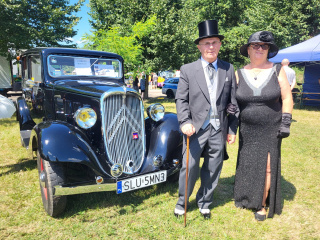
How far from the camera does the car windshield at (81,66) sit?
12.6ft

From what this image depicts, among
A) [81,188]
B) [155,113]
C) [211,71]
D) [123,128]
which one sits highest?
[211,71]

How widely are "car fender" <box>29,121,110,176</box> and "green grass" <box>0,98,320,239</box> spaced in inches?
24.6

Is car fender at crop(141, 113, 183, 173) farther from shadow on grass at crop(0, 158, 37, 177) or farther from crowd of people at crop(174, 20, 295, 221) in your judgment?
shadow on grass at crop(0, 158, 37, 177)

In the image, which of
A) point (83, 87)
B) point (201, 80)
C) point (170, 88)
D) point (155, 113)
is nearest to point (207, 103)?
point (201, 80)

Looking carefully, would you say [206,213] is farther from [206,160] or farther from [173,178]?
[173,178]

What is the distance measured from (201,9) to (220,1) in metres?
1.76

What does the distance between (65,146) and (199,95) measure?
4.93 feet

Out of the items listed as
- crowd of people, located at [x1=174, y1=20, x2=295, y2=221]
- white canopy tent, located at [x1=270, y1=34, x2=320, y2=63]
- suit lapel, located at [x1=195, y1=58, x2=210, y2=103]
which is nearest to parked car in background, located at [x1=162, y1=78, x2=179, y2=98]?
white canopy tent, located at [x1=270, y1=34, x2=320, y2=63]

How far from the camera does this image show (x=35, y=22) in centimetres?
1277

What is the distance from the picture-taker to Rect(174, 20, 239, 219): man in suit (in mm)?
2521

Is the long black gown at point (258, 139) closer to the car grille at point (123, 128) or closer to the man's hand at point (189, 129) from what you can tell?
the man's hand at point (189, 129)

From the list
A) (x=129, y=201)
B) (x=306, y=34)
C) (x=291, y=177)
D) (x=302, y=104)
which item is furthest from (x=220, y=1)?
(x=129, y=201)

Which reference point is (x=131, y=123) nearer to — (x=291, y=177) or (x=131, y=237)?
(x=131, y=237)

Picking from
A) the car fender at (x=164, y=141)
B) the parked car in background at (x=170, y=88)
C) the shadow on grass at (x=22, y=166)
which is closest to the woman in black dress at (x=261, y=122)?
the car fender at (x=164, y=141)
